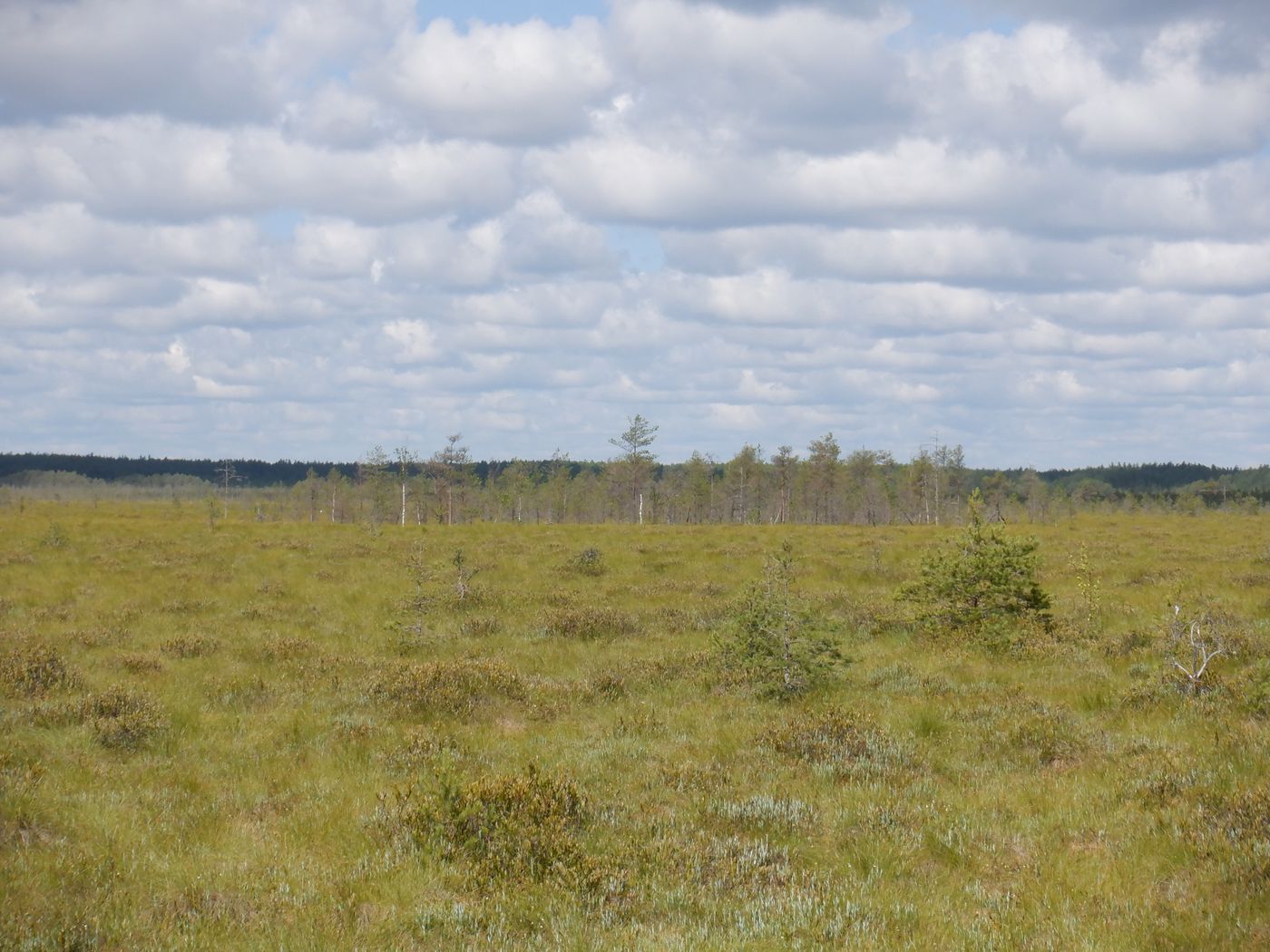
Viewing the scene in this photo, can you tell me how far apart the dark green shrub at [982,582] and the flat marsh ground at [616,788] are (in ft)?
2.13

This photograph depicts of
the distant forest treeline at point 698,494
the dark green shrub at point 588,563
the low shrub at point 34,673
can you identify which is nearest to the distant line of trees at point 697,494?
the distant forest treeline at point 698,494

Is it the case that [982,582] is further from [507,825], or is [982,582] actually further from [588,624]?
[507,825]

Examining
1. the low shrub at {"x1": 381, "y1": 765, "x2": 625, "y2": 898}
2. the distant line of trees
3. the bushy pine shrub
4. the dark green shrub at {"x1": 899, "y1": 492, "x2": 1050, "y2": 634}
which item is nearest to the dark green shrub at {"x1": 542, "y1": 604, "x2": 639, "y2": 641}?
the bushy pine shrub

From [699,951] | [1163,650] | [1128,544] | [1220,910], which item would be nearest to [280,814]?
[699,951]

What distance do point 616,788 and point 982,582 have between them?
34.8 feet

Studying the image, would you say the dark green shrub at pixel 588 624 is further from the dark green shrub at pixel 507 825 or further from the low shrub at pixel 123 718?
the dark green shrub at pixel 507 825

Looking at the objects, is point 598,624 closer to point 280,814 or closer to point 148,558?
point 280,814

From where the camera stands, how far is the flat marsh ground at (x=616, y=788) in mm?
5801

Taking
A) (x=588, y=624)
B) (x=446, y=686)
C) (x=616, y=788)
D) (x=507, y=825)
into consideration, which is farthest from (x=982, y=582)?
(x=507, y=825)

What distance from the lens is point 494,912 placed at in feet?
19.6

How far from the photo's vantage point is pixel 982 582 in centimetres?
1656

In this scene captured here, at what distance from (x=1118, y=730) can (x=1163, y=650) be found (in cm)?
479

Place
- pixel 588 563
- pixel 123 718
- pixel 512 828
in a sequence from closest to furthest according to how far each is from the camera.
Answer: pixel 512 828, pixel 123 718, pixel 588 563

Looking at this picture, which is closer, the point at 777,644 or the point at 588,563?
the point at 777,644
